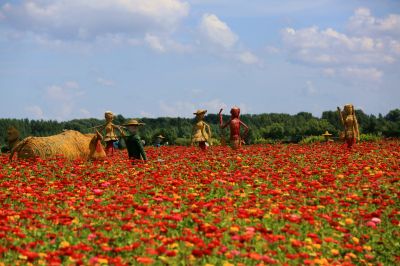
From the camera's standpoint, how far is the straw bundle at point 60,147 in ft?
49.0

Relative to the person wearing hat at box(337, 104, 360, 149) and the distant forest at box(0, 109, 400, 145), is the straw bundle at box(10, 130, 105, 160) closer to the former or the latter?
the person wearing hat at box(337, 104, 360, 149)

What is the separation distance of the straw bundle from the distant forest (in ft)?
48.8

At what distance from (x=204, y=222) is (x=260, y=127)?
2500 inches

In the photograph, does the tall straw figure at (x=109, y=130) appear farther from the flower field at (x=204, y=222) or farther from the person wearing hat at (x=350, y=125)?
the person wearing hat at (x=350, y=125)

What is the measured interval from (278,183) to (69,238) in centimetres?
461

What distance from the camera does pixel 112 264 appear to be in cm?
537

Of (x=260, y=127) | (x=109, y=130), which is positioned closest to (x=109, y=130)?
(x=109, y=130)

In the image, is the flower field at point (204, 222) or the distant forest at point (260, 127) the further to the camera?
the distant forest at point (260, 127)

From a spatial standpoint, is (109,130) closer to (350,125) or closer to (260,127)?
(350,125)

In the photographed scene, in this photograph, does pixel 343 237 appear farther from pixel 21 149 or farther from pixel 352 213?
pixel 21 149

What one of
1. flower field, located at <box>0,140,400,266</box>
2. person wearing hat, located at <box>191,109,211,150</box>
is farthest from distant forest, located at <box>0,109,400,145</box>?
flower field, located at <box>0,140,400,266</box>

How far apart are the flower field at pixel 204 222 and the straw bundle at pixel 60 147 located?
439 centimetres

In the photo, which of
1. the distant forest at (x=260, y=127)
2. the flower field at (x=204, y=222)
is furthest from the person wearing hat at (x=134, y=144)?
the distant forest at (x=260, y=127)

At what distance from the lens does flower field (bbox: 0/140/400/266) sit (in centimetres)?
564
